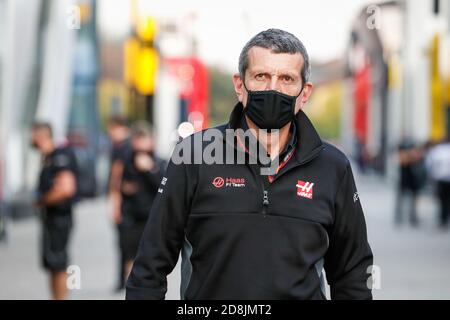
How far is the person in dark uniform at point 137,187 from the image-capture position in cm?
1078

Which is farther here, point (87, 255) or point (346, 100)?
point (346, 100)

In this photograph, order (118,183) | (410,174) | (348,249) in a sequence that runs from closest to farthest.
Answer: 1. (348,249)
2. (118,183)
3. (410,174)

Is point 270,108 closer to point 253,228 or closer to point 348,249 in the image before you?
point 253,228

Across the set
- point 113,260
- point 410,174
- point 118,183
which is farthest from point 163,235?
point 410,174

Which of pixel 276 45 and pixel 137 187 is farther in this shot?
pixel 137 187

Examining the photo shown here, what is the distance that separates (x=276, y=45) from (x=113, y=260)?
438 inches

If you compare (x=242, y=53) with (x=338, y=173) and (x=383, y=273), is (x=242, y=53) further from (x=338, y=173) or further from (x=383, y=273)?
(x=383, y=273)

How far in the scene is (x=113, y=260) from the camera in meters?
14.2

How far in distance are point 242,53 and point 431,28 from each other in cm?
3176

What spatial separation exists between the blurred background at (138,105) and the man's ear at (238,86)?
26cm

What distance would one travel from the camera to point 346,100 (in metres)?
96.2

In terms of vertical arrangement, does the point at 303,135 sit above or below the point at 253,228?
above

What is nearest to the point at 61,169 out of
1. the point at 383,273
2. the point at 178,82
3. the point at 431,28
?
the point at 383,273

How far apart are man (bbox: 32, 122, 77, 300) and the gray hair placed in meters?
6.06
